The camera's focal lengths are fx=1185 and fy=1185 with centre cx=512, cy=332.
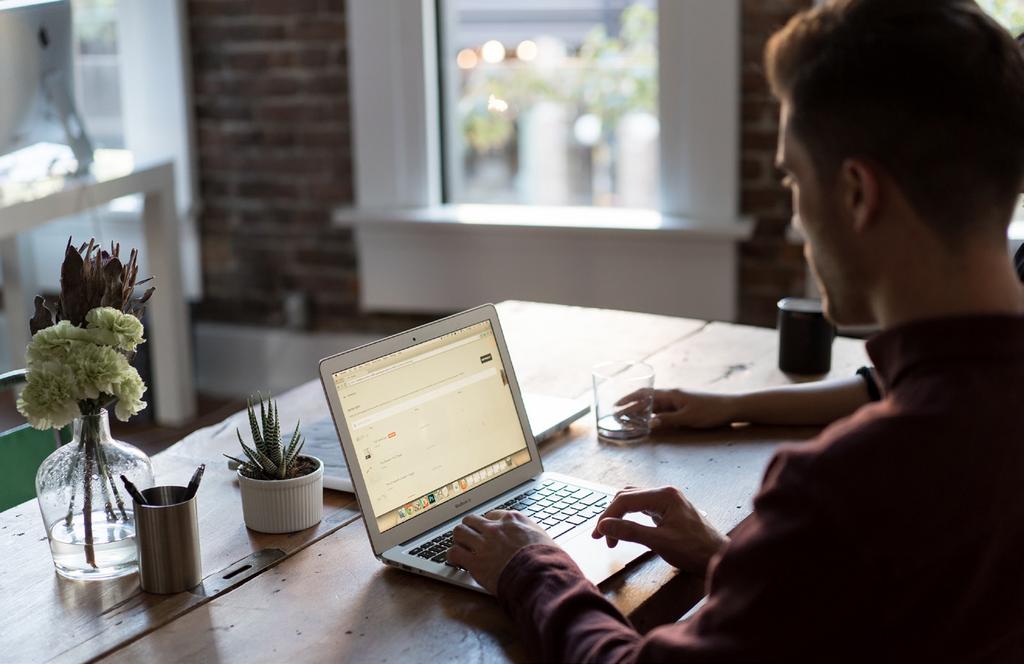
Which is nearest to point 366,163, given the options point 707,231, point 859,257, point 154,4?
point 154,4

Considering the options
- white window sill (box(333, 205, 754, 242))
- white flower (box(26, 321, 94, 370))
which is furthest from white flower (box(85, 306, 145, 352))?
white window sill (box(333, 205, 754, 242))

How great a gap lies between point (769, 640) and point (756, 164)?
2638 millimetres

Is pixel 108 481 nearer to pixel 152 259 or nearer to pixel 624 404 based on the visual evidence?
pixel 624 404

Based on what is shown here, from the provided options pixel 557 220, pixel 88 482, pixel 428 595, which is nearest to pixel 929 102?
pixel 428 595

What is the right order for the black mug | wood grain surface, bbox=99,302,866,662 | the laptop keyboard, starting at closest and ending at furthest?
wood grain surface, bbox=99,302,866,662 < the laptop keyboard < the black mug

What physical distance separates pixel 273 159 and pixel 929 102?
330 centimetres

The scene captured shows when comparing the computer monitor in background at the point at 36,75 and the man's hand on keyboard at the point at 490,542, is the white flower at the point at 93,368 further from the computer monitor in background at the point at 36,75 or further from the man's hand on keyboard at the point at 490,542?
the computer monitor in background at the point at 36,75

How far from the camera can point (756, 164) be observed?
3449mm

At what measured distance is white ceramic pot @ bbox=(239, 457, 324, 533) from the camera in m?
1.50

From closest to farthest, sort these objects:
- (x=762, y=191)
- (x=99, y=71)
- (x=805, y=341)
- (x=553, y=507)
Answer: (x=553, y=507), (x=805, y=341), (x=762, y=191), (x=99, y=71)

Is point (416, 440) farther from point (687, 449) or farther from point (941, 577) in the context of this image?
point (941, 577)

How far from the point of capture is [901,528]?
0.94m

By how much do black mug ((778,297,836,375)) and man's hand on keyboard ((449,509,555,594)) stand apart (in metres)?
0.89

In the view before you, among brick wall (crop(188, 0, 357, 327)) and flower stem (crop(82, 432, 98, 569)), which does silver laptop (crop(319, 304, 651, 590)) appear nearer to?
flower stem (crop(82, 432, 98, 569))
